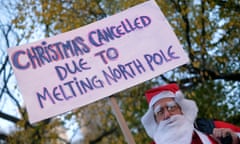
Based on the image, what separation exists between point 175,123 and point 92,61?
72 centimetres

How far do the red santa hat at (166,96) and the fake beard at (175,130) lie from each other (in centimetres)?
7

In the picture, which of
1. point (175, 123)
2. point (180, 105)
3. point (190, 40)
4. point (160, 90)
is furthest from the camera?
point (190, 40)

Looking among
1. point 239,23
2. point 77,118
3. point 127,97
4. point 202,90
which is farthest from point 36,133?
point 239,23

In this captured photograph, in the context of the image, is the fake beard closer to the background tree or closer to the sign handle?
the sign handle

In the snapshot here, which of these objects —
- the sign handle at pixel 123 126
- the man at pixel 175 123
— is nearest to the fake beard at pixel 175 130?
the man at pixel 175 123

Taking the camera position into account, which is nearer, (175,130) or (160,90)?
(175,130)

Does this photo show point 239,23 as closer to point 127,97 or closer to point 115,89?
point 127,97

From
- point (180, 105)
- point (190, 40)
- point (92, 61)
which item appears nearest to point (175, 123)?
point (180, 105)

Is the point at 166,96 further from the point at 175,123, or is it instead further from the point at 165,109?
the point at 175,123

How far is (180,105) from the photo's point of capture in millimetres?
2615

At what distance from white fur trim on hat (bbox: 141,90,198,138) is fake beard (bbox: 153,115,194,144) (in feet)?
0.21

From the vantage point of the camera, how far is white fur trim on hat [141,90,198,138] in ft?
8.52

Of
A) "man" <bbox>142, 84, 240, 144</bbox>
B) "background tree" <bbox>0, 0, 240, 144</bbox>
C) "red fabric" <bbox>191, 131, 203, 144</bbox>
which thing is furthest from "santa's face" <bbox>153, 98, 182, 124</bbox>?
"background tree" <bbox>0, 0, 240, 144</bbox>

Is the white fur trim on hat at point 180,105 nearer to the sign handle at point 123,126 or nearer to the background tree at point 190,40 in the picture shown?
the sign handle at point 123,126
